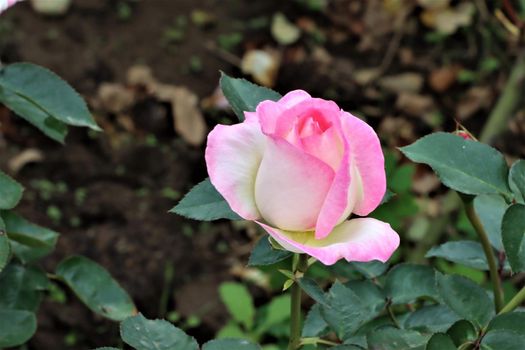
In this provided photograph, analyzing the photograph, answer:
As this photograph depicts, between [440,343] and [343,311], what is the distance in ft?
0.31

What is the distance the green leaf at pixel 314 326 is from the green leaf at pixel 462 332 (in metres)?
0.15

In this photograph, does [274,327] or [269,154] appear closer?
[269,154]

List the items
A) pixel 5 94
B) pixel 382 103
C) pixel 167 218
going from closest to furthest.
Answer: pixel 5 94 → pixel 167 218 → pixel 382 103

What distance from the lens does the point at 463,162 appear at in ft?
2.45

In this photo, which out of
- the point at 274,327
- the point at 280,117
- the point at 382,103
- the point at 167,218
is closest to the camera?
the point at 280,117

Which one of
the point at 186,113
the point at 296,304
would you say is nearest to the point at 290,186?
the point at 296,304

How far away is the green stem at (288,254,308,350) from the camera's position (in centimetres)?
67

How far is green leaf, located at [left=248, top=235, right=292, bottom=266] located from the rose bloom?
38 mm

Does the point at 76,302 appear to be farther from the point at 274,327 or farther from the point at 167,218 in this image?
the point at 274,327

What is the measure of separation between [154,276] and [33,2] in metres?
1.05

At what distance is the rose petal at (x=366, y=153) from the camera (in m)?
0.61

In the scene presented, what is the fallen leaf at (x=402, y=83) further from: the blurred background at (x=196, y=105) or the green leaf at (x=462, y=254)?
the green leaf at (x=462, y=254)

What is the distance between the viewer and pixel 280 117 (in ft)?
1.95

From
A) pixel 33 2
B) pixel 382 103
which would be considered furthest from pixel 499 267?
pixel 33 2
